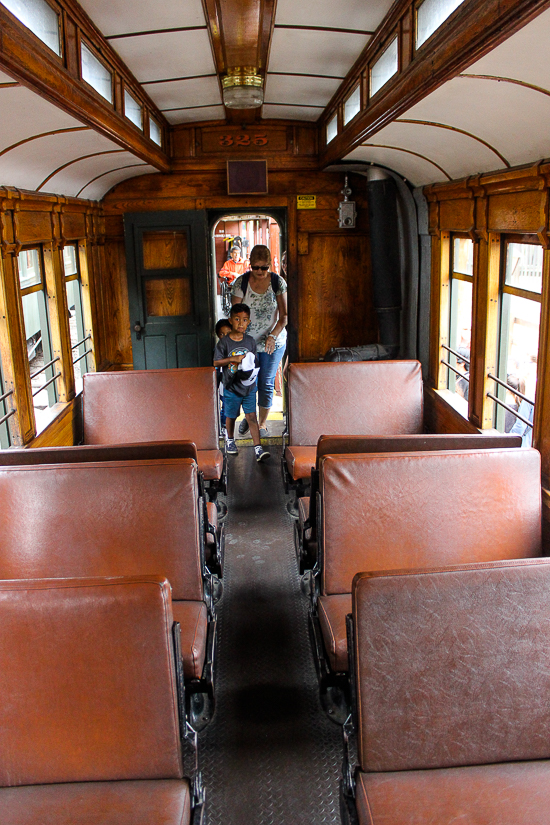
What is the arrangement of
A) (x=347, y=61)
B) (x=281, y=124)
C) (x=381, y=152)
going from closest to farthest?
(x=347, y=61), (x=381, y=152), (x=281, y=124)

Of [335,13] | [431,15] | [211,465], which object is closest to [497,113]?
[431,15]

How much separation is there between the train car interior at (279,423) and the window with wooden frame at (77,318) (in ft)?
0.13

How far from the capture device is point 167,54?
3678 millimetres

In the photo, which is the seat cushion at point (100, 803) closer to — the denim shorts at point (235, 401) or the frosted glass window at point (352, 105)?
the frosted glass window at point (352, 105)

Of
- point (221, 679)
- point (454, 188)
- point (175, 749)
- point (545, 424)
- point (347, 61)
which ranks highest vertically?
point (347, 61)

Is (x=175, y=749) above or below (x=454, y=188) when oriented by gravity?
below

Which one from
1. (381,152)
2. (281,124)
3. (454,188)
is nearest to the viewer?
(454,188)

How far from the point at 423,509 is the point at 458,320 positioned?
2.73 meters

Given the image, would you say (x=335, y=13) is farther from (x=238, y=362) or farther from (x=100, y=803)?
(x=100, y=803)

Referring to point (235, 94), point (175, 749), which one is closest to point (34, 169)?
point (235, 94)

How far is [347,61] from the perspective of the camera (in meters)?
3.90

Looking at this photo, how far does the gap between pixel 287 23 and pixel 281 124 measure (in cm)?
298

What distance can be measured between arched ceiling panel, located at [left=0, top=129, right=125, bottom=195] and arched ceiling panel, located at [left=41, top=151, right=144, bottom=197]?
0.72ft

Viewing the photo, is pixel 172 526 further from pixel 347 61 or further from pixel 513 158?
pixel 347 61
